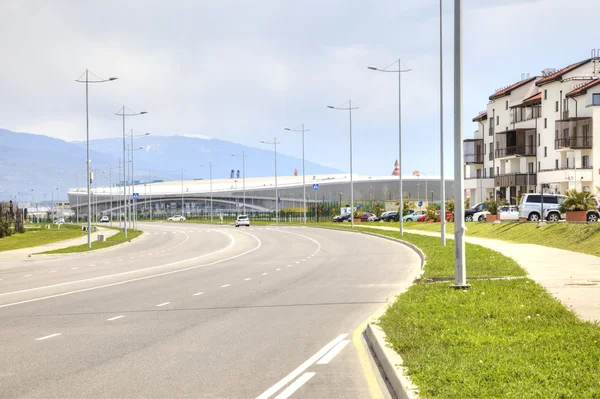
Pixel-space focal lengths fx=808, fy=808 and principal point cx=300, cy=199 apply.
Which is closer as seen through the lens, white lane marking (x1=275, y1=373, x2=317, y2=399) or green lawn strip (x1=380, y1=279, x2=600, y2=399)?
green lawn strip (x1=380, y1=279, x2=600, y2=399)

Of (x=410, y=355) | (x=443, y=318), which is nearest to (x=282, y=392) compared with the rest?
(x=410, y=355)

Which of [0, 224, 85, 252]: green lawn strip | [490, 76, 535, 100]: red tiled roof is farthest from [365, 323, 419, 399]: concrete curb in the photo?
[490, 76, 535, 100]: red tiled roof

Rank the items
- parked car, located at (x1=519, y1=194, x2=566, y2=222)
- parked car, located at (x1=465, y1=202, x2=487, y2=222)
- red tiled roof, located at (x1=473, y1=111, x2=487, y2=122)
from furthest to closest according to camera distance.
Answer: red tiled roof, located at (x1=473, y1=111, x2=487, y2=122), parked car, located at (x1=465, y1=202, x2=487, y2=222), parked car, located at (x1=519, y1=194, x2=566, y2=222)

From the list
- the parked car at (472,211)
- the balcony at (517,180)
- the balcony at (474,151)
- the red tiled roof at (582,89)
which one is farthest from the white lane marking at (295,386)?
the balcony at (474,151)

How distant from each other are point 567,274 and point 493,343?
12035 millimetres

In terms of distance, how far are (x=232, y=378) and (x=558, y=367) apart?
11.8 feet

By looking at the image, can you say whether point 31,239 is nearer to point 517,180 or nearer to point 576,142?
point 576,142

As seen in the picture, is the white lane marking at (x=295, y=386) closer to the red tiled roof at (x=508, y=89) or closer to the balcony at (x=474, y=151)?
the red tiled roof at (x=508, y=89)

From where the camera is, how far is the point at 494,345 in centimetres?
994

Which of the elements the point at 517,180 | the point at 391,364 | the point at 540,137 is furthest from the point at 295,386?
the point at 517,180

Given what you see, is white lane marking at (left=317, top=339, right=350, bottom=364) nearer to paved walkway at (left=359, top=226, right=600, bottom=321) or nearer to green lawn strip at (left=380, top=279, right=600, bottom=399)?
green lawn strip at (left=380, top=279, right=600, bottom=399)

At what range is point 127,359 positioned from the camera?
34.8 ft

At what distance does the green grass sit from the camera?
31.8m

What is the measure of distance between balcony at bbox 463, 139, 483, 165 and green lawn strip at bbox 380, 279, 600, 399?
290 feet
